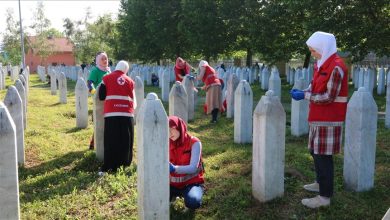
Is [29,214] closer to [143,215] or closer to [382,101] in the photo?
[143,215]

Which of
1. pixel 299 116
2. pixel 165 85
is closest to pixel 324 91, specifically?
pixel 299 116

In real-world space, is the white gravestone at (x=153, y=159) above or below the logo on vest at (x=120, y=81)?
below

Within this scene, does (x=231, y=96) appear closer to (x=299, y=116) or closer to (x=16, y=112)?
(x=299, y=116)

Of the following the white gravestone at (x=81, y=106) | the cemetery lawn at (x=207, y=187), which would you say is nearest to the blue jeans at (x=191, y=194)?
the cemetery lawn at (x=207, y=187)

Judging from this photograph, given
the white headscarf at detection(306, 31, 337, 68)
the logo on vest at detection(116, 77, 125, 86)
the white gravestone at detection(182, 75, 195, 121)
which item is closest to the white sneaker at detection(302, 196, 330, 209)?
the white headscarf at detection(306, 31, 337, 68)

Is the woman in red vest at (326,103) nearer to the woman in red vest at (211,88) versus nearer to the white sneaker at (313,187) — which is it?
the white sneaker at (313,187)

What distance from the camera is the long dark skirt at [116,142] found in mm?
6242

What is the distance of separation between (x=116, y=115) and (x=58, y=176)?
124 centimetres

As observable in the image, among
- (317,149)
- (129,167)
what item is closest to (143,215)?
(317,149)

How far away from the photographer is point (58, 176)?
6328mm

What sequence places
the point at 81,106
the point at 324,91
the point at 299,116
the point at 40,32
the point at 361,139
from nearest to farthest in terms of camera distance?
the point at 324,91
the point at 361,139
the point at 299,116
the point at 81,106
the point at 40,32

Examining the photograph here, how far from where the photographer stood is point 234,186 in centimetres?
541

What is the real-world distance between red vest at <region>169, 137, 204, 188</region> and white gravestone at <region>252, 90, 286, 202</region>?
2.19 ft

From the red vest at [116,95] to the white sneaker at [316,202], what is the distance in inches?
114
